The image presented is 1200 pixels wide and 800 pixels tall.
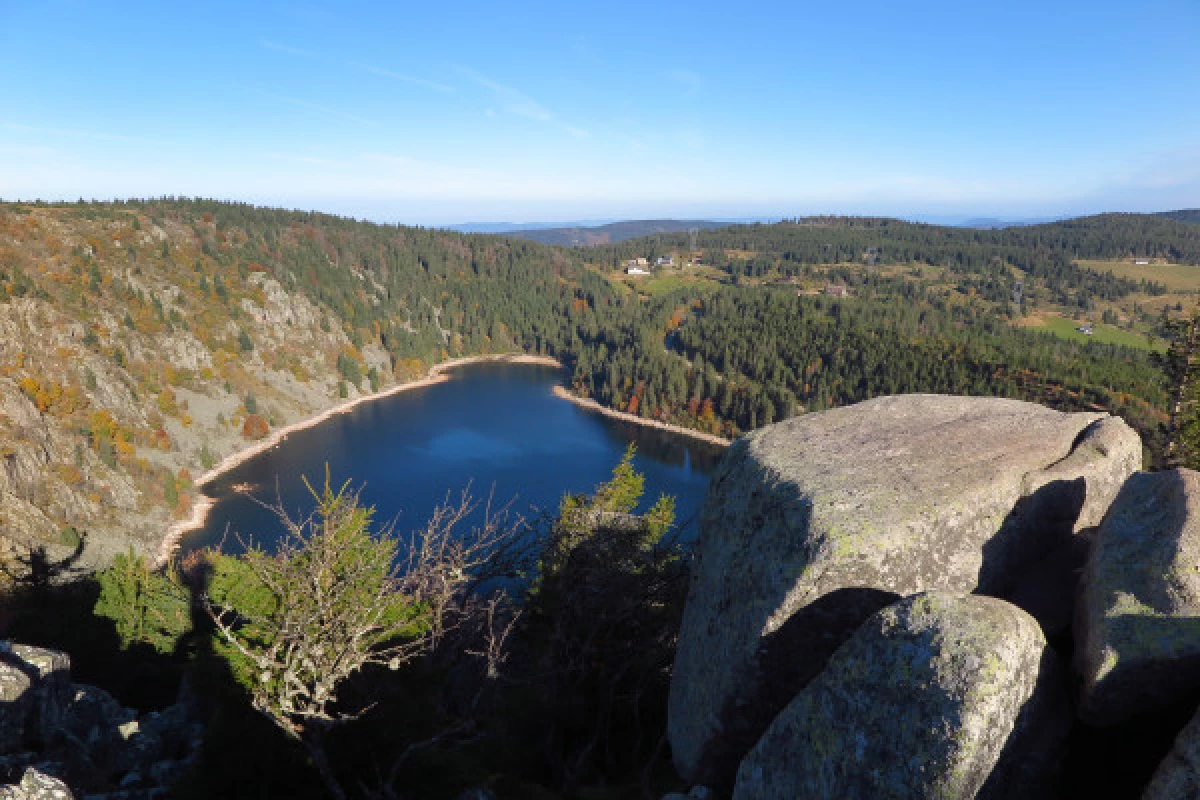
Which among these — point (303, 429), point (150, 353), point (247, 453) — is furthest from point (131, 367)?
point (303, 429)

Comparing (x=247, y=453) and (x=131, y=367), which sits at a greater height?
(x=131, y=367)

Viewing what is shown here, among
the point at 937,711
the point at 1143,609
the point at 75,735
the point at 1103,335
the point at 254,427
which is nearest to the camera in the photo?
the point at 937,711

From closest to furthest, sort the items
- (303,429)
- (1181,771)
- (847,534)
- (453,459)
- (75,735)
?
(1181,771) → (847,534) → (75,735) → (453,459) → (303,429)

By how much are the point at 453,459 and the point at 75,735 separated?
96.5m

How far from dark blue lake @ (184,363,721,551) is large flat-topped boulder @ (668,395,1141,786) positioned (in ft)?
211

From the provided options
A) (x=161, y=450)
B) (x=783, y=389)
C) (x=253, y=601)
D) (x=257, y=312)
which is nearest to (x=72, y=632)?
(x=253, y=601)

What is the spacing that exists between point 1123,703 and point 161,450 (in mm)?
121804

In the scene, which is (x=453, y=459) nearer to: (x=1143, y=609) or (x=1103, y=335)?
(x=1143, y=609)

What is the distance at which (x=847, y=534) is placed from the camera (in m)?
8.14

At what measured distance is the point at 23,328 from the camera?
97.9m

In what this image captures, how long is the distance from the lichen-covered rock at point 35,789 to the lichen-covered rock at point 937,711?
35.8 ft

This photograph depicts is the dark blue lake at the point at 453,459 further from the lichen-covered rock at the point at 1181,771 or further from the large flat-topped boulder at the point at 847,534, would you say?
the lichen-covered rock at the point at 1181,771

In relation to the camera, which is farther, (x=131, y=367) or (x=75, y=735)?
(x=131, y=367)

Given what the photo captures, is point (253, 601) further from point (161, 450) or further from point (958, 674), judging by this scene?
point (161, 450)
